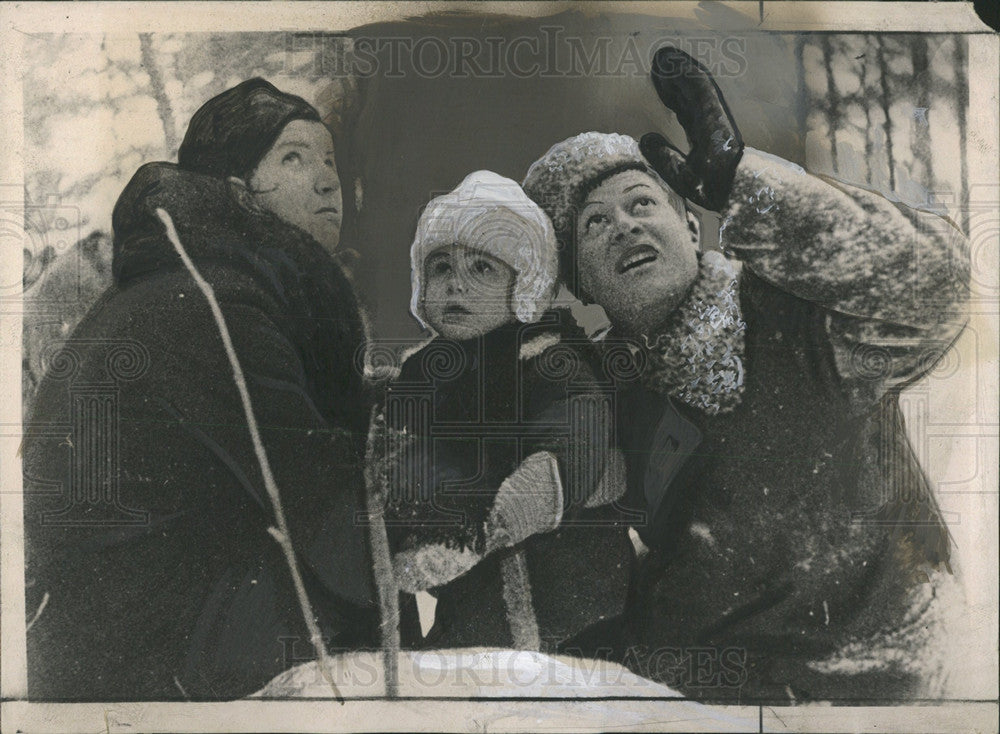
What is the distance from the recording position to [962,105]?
3.15m

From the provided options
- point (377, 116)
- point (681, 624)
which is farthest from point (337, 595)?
point (377, 116)

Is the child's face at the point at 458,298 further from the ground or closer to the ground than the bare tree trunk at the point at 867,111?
closer to the ground

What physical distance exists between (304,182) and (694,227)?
57.9 inches

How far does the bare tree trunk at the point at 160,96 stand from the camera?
3.11 metres

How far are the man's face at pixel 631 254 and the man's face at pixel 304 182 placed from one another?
36.5 inches

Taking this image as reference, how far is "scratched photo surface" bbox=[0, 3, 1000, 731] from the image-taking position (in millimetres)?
3006

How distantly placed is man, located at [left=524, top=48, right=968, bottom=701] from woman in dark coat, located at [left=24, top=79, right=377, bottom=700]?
987 millimetres

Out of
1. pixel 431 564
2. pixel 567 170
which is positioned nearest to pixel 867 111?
pixel 567 170

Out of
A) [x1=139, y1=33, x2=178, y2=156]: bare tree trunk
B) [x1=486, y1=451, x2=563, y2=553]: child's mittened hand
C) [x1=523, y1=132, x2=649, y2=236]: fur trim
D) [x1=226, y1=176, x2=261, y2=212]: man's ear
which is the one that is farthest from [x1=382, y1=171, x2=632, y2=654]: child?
[x1=139, y1=33, x2=178, y2=156]: bare tree trunk

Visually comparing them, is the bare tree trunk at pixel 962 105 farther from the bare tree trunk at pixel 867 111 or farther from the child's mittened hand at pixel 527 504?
the child's mittened hand at pixel 527 504

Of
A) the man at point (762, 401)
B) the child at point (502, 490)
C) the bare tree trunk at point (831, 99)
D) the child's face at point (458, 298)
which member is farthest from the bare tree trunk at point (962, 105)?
the child's face at point (458, 298)

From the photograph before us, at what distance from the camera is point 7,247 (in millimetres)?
3107

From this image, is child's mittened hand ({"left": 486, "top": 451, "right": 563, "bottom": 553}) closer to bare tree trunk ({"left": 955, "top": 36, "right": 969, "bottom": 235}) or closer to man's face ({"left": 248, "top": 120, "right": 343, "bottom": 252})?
man's face ({"left": 248, "top": 120, "right": 343, "bottom": 252})

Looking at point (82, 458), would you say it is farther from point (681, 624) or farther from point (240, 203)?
point (681, 624)
